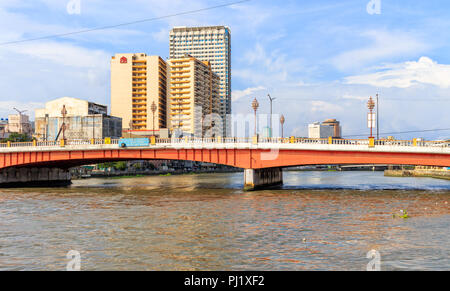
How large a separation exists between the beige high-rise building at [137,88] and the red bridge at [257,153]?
4415 inches

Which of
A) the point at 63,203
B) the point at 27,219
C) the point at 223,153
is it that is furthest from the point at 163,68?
the point at 27,219

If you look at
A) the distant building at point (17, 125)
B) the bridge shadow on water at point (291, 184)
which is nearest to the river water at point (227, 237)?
the bridge shadow on water at point (291, 184)

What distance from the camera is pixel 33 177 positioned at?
8344 centimetres

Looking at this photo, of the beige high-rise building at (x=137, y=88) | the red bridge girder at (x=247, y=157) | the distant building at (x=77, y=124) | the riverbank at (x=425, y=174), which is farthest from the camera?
the beige high-rise building at (x=137, y=88)

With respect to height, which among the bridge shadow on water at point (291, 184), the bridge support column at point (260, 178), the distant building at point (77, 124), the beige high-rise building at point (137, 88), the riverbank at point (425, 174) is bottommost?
the riverbank at point (425, 174)

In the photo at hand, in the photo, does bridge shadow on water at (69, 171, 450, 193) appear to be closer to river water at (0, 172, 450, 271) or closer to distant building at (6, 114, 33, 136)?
river water at (0, 172, 450, 271)

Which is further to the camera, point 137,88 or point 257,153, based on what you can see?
point 137,88

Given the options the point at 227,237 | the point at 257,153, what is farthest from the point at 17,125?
the point at 227,237

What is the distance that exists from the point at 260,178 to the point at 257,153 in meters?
6.73

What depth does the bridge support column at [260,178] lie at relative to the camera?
61.1m

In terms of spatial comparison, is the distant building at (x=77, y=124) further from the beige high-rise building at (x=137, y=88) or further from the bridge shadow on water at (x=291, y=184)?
the bridge shadow on water at (x=291, y=184)

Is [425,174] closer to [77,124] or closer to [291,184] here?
[291,184]
